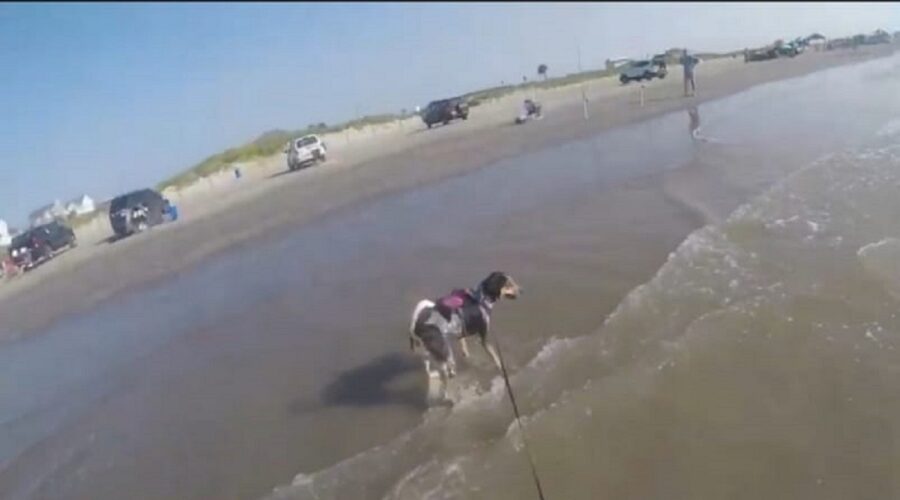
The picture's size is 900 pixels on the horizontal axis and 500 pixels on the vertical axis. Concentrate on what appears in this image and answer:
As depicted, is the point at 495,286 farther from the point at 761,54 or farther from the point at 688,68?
the point at 761,54

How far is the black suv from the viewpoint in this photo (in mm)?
49375

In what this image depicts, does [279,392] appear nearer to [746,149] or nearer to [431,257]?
[431,257]

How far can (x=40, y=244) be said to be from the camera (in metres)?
28.3

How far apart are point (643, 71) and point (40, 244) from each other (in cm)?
4157

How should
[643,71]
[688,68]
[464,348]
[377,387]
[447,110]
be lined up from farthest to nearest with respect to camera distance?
[643,71] → [447,110] → [688,68] → [464,348] → [377,387]

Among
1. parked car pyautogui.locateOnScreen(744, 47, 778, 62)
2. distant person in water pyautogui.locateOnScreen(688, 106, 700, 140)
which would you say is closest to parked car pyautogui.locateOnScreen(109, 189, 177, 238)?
distant person in water pyautogui.locateOnScreen(688, 106, 700, 140)

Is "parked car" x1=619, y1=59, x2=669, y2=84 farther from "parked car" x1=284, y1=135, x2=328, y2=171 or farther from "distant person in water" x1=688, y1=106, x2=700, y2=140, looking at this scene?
"parked car" x1=284, y1=135, x2=328, y2=171

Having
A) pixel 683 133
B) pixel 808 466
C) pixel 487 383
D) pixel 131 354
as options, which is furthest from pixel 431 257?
pixel 683 133

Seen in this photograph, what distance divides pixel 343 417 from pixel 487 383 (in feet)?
5.47

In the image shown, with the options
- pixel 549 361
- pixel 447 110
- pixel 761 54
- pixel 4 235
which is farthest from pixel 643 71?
pixel 549 361

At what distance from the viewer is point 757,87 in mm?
40656

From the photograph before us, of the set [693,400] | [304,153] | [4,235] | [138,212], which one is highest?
[4,235]

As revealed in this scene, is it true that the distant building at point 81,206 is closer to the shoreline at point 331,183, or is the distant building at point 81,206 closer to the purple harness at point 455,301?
the shoreline at point 331,183

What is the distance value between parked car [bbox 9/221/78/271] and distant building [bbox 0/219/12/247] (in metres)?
1.26
